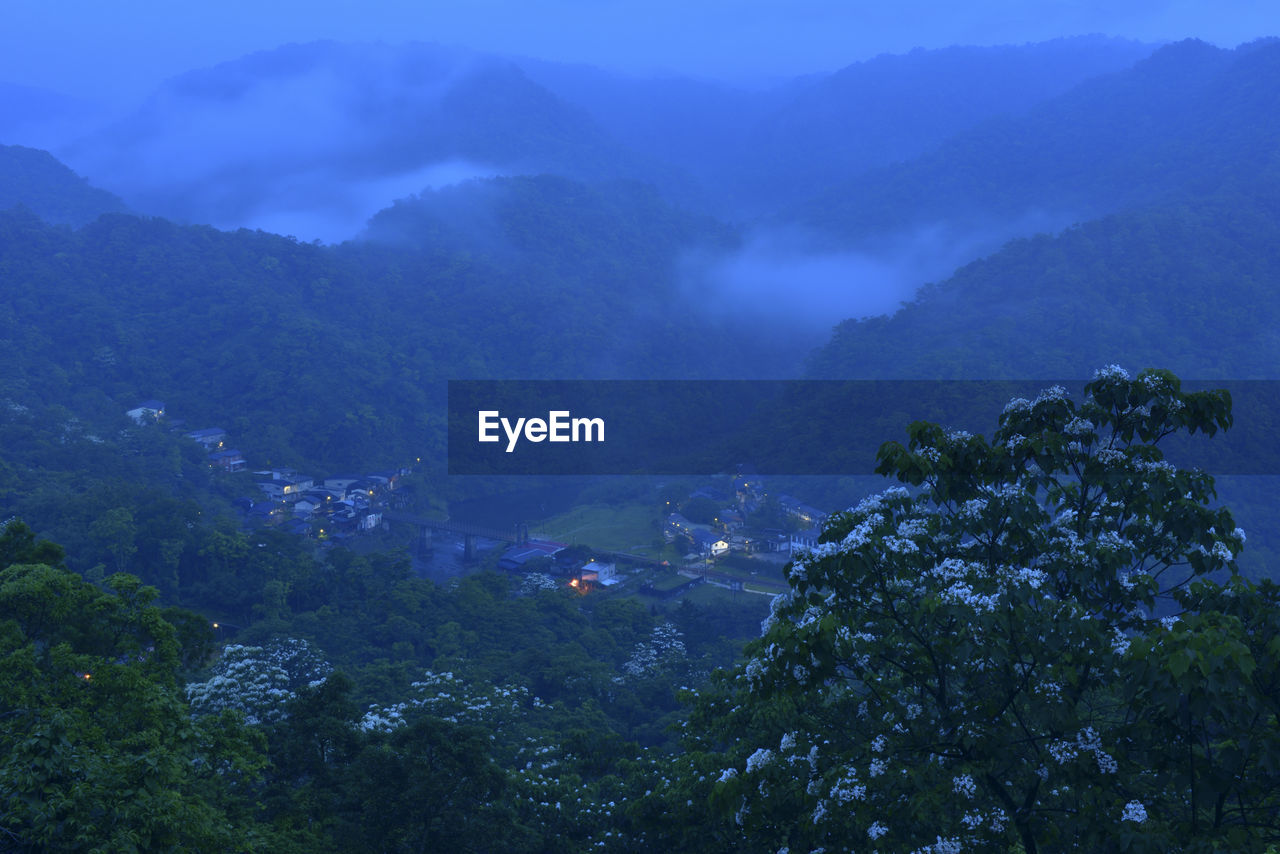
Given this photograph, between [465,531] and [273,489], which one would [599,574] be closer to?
[465,531]

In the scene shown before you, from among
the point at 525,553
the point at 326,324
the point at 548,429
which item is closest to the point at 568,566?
the point at 525,553

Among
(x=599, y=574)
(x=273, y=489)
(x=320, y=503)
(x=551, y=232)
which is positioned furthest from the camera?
(x=551, y=232)

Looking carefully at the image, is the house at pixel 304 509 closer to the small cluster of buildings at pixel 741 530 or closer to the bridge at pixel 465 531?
the bridge at pixel 465 531

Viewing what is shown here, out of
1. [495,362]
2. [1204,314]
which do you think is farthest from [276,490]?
[1204,314]

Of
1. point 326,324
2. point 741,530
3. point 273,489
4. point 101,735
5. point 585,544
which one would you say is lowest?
point 101,735

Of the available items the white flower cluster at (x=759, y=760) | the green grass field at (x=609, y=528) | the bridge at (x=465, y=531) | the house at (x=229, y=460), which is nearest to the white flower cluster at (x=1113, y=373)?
the white flower cluster at (x=759, y=760)

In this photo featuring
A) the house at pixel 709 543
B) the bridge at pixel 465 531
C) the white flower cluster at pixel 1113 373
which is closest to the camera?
the white flower cluster at pixel 1113 373
